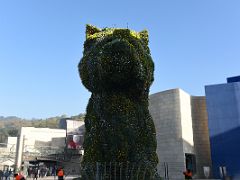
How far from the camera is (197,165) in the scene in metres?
38.3

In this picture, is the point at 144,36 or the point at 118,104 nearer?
the point at 118,104

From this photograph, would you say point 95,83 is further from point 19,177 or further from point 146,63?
point 19,177

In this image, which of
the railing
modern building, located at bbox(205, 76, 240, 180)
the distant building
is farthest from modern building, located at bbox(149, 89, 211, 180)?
the distant building

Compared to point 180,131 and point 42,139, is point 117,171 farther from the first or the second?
point 42,139

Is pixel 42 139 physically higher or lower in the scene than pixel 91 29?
higher

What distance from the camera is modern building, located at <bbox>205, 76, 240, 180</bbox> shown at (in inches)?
1375

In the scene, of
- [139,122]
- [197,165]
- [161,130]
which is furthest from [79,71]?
[197,165]

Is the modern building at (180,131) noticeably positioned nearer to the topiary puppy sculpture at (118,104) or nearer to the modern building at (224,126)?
the modern building at (224,126)

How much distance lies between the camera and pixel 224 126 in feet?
119

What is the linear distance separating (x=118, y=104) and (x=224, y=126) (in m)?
27.6

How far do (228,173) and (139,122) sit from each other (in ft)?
88.6

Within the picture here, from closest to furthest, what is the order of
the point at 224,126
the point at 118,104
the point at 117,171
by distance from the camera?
the point at 117,171
the point at 118,104
the point at 224,126

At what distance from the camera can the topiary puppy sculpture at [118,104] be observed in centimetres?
1107

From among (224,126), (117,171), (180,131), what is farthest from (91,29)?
(224,126)
